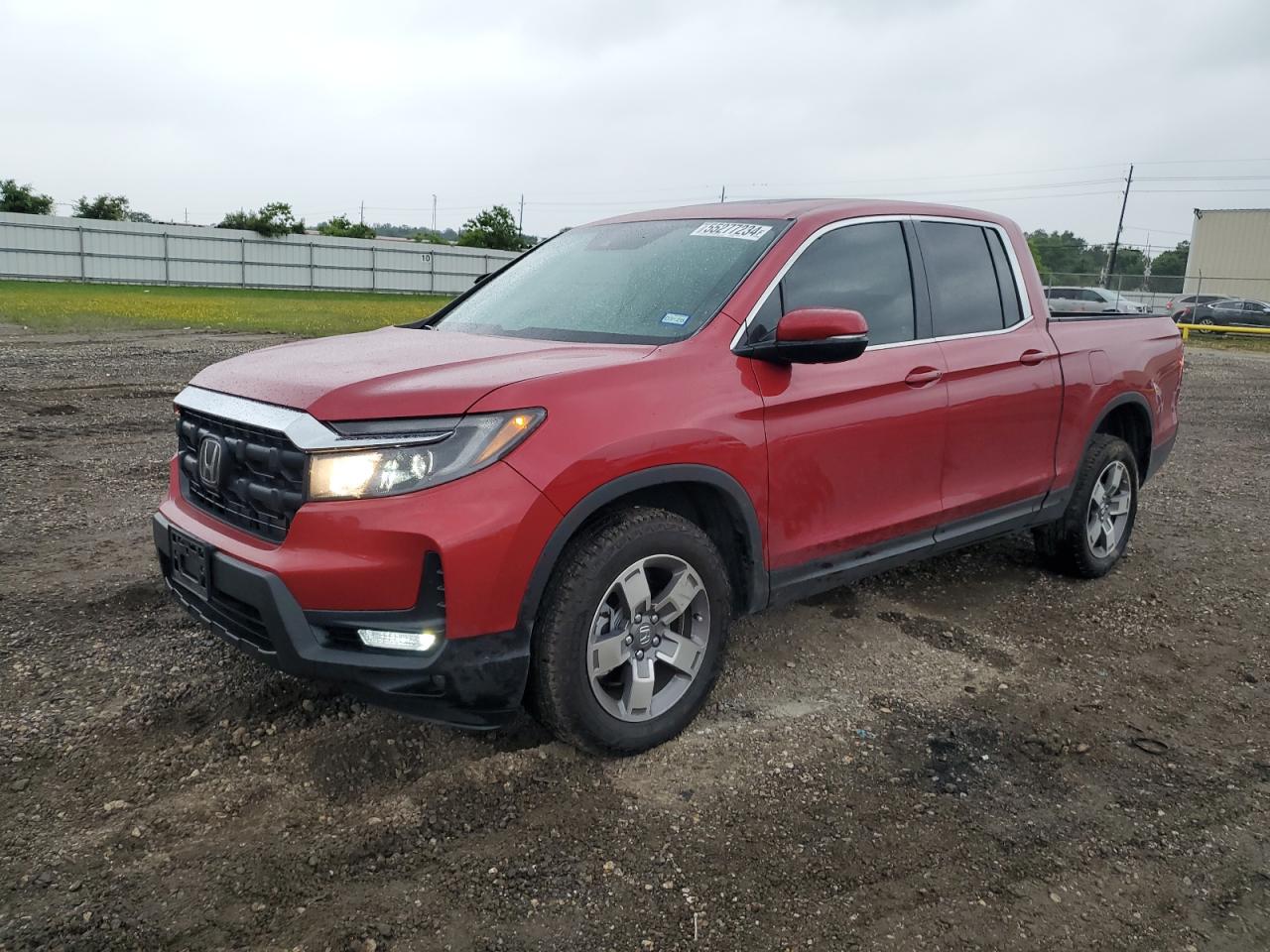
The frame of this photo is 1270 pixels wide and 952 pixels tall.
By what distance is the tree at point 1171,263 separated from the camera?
68.8m

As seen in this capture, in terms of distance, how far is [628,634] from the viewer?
10.7 feet

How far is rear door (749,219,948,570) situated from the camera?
3.64 m

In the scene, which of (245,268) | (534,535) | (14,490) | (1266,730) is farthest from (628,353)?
(245,268)

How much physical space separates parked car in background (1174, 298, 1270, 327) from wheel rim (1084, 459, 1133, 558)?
3360 centimetres

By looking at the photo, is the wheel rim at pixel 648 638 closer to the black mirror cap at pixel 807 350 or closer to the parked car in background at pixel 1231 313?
the black mirror cap at pixel 807 350

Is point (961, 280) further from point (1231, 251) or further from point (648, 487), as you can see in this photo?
point (1231, 251)

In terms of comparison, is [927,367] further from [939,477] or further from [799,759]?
[799,759]

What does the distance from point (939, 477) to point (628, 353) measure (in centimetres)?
164

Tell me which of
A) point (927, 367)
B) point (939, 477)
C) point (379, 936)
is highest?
point (927, 367)

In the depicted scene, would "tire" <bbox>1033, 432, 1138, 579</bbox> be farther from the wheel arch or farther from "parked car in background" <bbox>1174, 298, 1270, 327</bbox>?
"parked car in background" <bbox>1174, 298, 1270, 327</bbox>

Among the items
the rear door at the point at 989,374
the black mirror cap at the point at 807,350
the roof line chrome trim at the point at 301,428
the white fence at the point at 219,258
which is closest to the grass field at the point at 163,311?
the white fence at the point at 219,258

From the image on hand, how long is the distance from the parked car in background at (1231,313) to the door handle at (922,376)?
116 ft

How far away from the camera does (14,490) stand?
6461 millimetres

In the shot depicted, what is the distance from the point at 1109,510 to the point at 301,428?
174 inches
